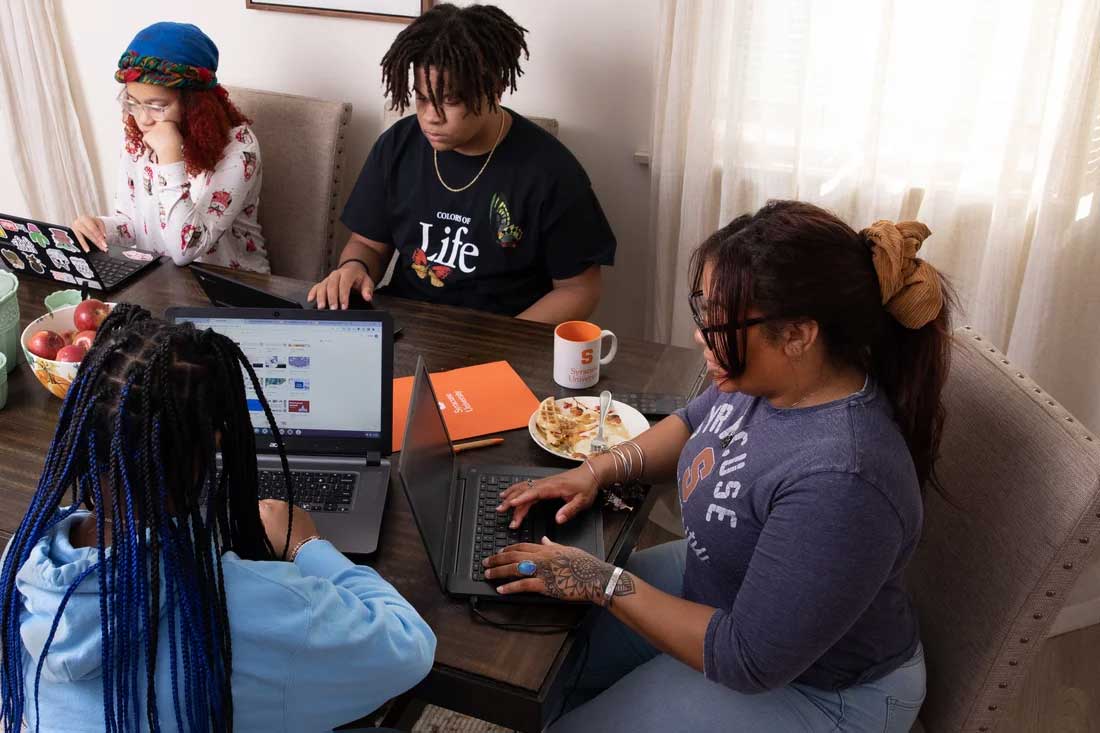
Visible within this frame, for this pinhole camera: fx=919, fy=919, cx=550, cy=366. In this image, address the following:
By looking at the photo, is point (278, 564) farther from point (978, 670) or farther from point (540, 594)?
point (978, 670)

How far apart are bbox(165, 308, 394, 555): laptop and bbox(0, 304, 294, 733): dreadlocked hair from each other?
392mm

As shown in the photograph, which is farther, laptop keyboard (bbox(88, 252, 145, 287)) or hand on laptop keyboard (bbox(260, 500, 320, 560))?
laptop keyboard (bbox(88, 252, 145, 287))

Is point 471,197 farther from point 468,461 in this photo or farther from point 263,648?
point 263,648

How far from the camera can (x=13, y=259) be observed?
196cm

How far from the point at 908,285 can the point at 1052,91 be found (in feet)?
3.51

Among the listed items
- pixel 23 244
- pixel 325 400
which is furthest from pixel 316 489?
pixel 23 244

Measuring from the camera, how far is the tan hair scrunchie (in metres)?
1.12

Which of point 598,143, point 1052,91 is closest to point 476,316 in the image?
point 598,143

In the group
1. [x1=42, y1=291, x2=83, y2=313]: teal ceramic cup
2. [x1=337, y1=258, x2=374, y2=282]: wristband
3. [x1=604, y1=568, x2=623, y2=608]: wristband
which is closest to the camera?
[x1=604, y1=568, x2=623, y2=608]: wristband

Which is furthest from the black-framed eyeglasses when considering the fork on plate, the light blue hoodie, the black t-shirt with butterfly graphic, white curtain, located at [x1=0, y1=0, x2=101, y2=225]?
white curtain, located at [x1=0, y1=0, x2=101, y2=225]

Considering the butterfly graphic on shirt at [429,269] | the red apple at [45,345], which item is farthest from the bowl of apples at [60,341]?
the butterfly graphic on shirt at [429,269]

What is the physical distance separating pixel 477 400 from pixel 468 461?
0.16 m

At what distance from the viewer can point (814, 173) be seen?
2.17 metres

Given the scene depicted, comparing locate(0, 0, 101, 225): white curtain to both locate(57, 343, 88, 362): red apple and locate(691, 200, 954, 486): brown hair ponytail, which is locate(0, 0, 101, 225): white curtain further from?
locate(691, 200, 954, 486): brown hair ponytail
